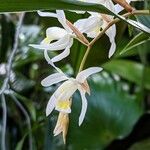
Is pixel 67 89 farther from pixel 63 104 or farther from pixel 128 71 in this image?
pixel 128 71

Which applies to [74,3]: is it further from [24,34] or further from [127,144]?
[24,34]

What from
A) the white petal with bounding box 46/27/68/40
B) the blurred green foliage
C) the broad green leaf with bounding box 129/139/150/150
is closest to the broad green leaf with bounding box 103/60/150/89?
the blurred green foliage

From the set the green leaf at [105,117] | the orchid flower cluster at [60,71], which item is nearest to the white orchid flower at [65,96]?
the orchid flower cluster at [60,71]

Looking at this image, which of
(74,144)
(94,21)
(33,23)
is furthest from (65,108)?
(33,23)

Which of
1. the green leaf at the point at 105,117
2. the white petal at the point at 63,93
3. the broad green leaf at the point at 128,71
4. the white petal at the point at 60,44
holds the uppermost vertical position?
the white petal at the point at 60,44

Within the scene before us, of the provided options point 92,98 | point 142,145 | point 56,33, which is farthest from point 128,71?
point 56,33

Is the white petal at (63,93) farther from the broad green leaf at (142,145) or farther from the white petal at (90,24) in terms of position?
the broad green leaf at (142,145)

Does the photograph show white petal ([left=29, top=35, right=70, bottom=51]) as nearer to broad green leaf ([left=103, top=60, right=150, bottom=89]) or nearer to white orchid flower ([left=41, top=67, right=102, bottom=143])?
white orchid flower ([left=41, top=67, right=102, bottom=143])

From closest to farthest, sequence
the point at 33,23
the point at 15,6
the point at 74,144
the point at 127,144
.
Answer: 1. the point at 15,6
2. the point at 127,144
3. the point at 74,144
4. the point at 33,23
